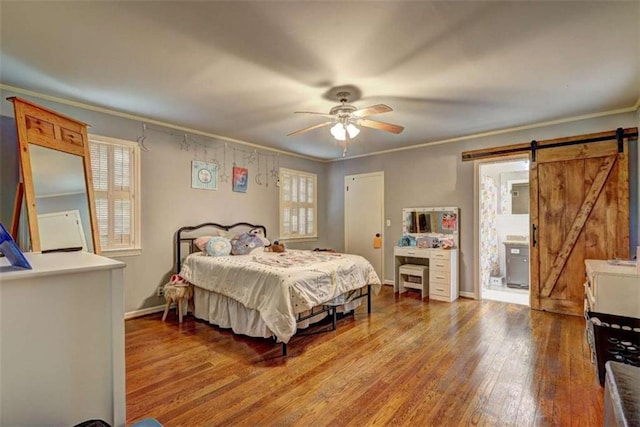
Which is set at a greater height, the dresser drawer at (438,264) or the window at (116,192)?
Result: the window at (116,192)

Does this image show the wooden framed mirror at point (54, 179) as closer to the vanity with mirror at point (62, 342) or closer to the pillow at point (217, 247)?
the pillow at point (217, 247)

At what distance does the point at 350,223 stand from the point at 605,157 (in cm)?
391

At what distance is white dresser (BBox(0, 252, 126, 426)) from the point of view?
3.26 feet

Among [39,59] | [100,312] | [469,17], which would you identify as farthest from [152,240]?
[469,17]

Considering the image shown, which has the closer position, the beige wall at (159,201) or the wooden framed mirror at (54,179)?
the wooden framed mirror at (54,179)

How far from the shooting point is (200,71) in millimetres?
2598

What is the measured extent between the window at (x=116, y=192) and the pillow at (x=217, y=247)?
2.83 ft

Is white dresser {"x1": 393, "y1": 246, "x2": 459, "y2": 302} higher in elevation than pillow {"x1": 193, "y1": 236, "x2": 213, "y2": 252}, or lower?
lower

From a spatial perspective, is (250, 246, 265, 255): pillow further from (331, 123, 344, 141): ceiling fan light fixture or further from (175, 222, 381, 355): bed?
(331, 123, 344, 141): ceiling fan light fixture

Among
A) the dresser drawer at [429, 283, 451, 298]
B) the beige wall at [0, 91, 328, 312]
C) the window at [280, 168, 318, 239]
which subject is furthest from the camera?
the window at [280, 168, 318, 239]

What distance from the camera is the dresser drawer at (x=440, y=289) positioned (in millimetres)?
4493

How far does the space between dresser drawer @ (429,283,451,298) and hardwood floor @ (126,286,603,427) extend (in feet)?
2.81

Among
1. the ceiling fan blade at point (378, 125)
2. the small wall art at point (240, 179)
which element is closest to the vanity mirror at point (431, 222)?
the ceiling fan blade at point (378, 125)

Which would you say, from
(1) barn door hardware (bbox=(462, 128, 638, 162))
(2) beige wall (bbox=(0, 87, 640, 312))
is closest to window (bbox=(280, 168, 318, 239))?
(2) beige wall (bbox=(0, 87, 640, 312))
